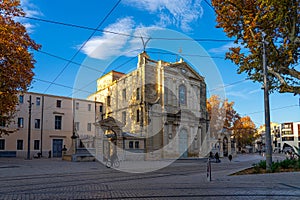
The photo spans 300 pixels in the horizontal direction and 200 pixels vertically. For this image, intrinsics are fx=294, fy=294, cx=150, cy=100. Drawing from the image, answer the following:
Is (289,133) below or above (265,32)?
below

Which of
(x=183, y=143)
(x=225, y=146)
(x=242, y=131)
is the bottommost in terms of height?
(x=225, y=146)

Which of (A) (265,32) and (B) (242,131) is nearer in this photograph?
(A) (265,32)

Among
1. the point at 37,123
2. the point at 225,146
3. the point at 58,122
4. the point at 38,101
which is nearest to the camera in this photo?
the point at 37,123

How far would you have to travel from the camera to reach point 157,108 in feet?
126

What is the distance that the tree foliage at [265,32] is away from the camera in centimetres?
1555

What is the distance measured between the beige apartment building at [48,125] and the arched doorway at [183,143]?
39.5 ft

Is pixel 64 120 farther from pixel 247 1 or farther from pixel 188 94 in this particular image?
pixel 247 1

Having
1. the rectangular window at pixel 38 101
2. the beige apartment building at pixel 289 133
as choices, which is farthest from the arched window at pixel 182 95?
the beige apartment building at pixel 289 133

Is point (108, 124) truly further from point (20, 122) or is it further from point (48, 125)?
point (48, 125)

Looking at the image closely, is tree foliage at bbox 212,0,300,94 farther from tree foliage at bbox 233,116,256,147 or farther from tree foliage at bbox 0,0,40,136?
tree foliage at bbox 233,116,256,147

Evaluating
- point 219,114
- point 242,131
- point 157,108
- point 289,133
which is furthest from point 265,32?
point 289,133

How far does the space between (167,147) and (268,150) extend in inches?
940

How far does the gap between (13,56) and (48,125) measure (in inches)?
1020

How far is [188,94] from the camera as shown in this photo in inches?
1729
